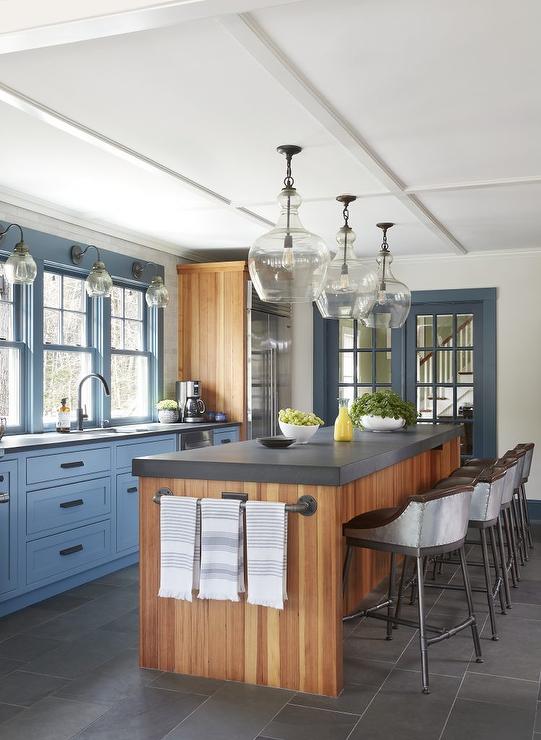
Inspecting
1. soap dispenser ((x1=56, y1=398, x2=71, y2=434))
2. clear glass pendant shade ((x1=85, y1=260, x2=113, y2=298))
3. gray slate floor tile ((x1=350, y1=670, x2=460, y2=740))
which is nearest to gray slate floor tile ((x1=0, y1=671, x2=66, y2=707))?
gray slate floor tile ((x1=350, y1=670, x2=460, y2=740))

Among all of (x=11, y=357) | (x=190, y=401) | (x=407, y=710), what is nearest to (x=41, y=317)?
(x=11, y=357)

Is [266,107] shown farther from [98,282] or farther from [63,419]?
[63,419]

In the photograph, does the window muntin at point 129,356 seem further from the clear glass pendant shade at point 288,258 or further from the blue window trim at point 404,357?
the clear glass pendant shade at point 288,258

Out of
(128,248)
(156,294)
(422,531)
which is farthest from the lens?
(128,248)

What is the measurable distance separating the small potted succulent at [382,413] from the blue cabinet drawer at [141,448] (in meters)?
1.51

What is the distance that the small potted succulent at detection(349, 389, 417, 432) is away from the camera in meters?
5.44

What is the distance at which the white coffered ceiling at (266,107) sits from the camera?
274 cm

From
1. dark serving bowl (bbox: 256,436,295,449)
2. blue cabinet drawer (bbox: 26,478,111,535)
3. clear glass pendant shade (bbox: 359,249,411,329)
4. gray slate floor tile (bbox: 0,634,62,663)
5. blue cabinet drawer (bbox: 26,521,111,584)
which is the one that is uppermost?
clear glass pendant shade (bbox: 359,249,411,329)

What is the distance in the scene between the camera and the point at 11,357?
5.46 m

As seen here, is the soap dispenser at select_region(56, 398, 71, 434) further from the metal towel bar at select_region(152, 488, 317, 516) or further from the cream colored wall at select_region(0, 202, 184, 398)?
the metal towel bar at select_region(152, 488, 317, 516)

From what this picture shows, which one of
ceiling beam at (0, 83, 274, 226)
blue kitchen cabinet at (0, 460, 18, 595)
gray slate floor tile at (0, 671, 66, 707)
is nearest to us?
gray slate floor tile at (0, 671, 66, 707)

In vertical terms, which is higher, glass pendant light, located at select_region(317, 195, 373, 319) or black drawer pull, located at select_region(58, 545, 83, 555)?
glass pendant light, located at select_region(317, 195, 373, 319)

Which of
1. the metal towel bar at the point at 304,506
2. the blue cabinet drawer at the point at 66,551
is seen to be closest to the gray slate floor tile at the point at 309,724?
the metal towel bar at the point at 304,506

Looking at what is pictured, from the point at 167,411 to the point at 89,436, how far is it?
1624 mm
